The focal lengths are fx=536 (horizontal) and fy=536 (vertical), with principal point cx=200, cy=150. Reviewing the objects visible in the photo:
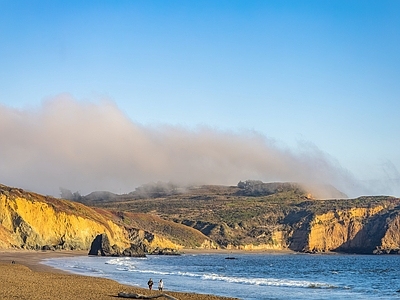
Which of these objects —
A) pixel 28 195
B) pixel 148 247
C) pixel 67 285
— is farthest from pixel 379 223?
pixel 67 285

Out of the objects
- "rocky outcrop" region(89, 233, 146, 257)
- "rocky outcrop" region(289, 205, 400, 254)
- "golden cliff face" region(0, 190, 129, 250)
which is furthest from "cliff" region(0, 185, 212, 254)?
"rocky outcrop" region(289, 205, 400, 254)

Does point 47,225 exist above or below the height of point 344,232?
above

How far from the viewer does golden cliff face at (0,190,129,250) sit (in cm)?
9625

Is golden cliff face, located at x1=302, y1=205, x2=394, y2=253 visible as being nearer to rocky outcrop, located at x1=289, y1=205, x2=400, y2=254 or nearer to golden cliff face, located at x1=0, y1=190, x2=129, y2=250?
rocky outcrop, located at x1=289, y1=205, x2=400, y2=254

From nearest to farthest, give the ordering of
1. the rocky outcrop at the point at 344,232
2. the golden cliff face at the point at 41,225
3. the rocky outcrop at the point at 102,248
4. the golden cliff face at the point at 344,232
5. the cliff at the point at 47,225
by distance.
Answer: the golden cliff face at the point at 41,225, the cliff at the point at 47,225, the rocky outcrop at the point at 102,248, the rocky outcrop at the point at 344,232, the golden cliff face at the point at 344,232

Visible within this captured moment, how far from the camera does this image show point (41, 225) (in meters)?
107

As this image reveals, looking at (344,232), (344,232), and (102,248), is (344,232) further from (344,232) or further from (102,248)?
(102,248)

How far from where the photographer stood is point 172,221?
200 metres

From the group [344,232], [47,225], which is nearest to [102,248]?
[47,225]

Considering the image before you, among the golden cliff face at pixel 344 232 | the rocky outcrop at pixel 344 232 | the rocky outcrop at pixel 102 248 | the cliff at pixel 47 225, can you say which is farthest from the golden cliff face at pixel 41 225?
the golden cliff face at pixel 344 232

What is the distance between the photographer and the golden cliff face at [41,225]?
96.2 meters

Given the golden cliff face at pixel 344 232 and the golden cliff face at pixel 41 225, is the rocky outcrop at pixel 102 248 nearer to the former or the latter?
the golden cliff face at pixel 41 225

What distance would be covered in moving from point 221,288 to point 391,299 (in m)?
13.1

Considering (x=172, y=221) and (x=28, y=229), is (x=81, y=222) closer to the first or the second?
(x=28, y=229)
